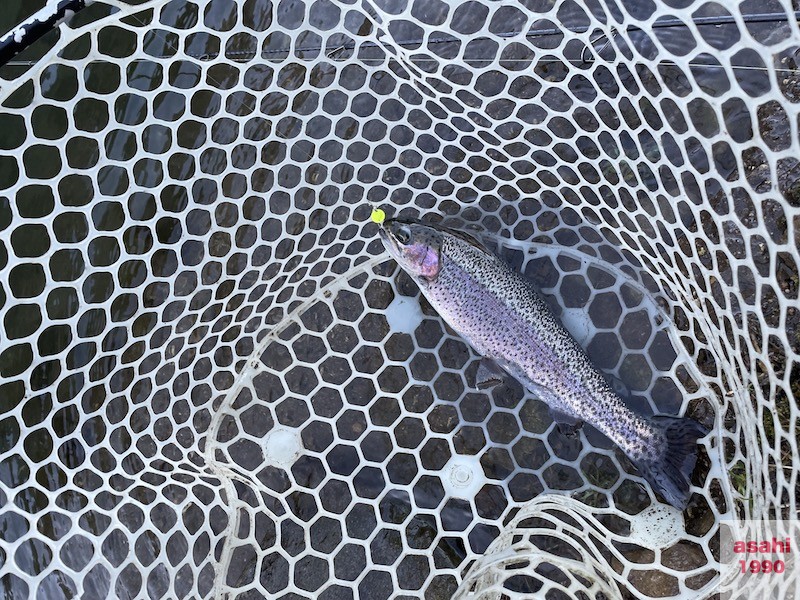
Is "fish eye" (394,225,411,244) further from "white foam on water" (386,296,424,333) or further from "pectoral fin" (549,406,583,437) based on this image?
"pectoral fin" (549,406,583,437)

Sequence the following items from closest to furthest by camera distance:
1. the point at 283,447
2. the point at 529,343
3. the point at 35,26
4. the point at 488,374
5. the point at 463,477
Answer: the point at 35,26, the point at 529,343, the point at 488,374, the point at 463,477, the point at 283,447

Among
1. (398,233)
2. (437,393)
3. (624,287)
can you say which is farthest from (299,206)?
(624,287)

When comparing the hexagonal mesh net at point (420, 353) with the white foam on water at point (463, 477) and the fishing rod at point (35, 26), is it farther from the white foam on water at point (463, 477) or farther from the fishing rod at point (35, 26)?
the fishing rod at point (35, 26)

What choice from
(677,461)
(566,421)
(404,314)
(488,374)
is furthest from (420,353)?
(677,461)

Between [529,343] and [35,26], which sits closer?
[35,26]

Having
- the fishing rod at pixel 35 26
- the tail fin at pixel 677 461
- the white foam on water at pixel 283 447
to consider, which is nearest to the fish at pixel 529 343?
the tail fin at pixel 677 461

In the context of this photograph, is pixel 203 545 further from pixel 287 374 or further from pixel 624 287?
pixel 624 287

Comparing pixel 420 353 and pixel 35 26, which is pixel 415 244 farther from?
pixel 35 26
